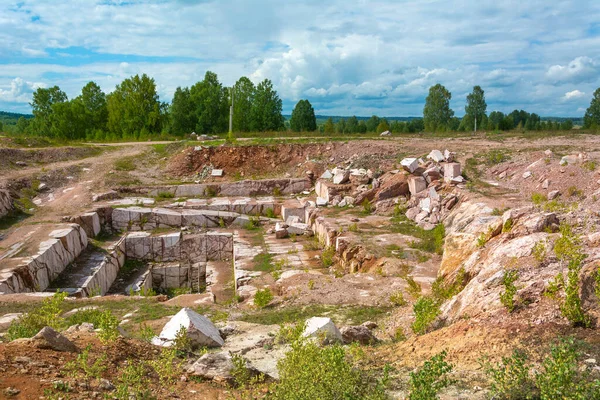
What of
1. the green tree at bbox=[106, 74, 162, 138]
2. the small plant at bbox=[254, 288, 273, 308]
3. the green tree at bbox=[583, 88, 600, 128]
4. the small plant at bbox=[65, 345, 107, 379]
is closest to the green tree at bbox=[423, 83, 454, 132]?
the green tree at bbox=[583, 88, 600, 128]

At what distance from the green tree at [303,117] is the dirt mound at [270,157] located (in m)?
27.1

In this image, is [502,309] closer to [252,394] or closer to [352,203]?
[252,394]

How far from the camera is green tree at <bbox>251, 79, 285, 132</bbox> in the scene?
4403 cm

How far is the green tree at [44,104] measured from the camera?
153ft

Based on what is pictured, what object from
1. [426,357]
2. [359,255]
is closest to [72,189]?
[359,255]

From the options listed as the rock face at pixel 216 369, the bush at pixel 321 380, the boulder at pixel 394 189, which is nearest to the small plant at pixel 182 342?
the rock face at pixel 216 369

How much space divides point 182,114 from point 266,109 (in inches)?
313

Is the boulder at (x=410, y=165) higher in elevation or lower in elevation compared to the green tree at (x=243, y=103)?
lower

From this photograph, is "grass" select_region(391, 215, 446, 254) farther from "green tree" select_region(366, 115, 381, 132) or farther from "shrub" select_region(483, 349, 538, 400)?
"green tree" select_region(366, 115, 381, 132)

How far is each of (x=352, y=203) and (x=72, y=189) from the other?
34.4ft

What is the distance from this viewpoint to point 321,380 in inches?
142

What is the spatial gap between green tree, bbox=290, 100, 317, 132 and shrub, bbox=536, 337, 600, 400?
45.8m

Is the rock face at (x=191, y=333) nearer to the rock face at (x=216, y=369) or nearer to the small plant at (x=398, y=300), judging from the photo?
the rock face at (x=216, y=369)

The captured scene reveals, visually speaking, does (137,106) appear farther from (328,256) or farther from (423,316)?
(423,316)
